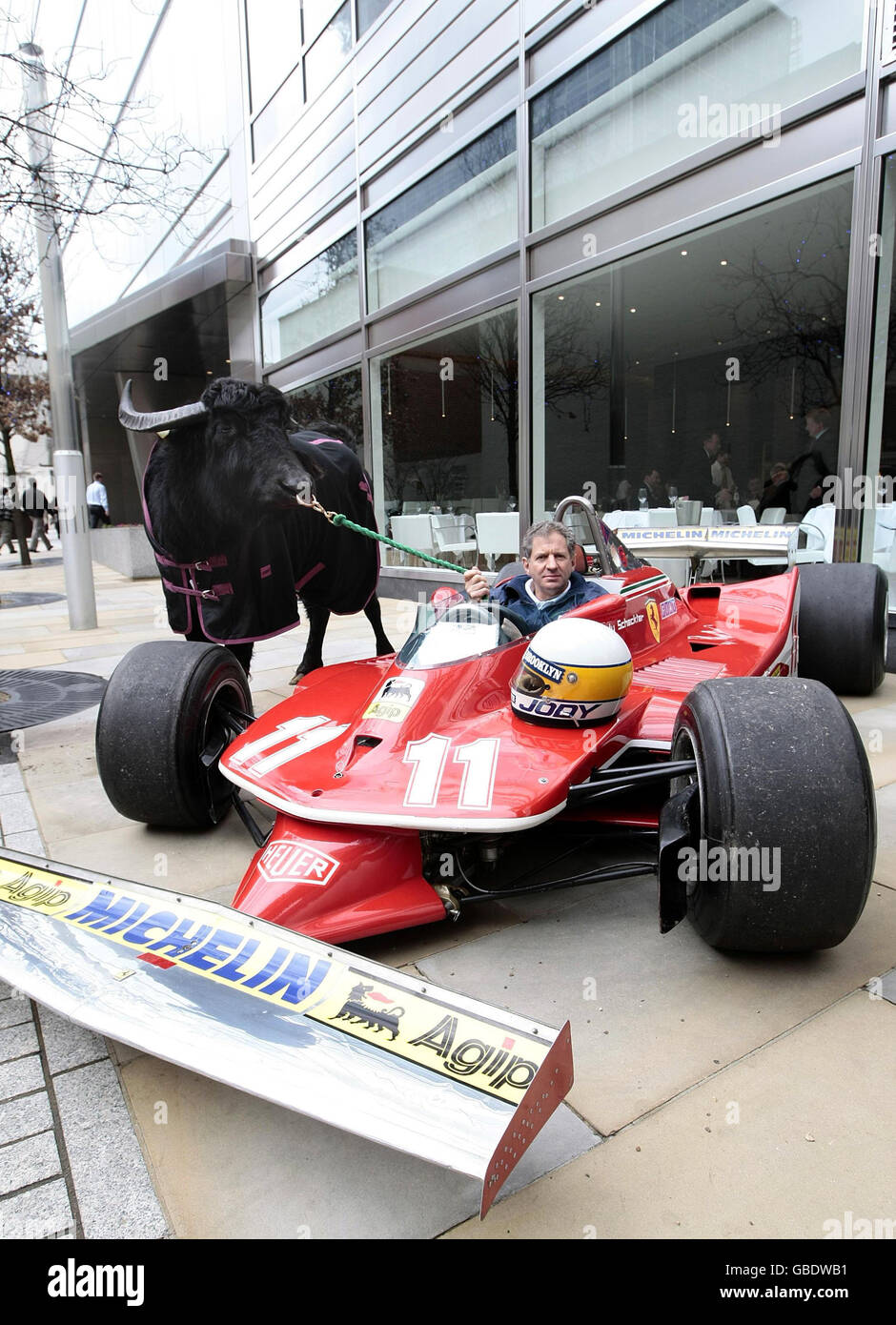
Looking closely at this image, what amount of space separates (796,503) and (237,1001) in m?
9.34

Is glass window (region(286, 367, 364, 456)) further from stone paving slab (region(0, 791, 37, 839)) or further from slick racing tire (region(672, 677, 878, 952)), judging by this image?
slick racing tire (region(672, 677, 878, 952))

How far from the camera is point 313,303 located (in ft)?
43.1

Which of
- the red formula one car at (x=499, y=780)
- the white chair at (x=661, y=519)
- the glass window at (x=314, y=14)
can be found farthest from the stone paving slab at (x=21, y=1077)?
the glass window at (x=314, y=14)

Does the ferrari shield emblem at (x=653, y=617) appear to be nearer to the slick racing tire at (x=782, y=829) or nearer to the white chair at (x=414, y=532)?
the slick racing tire at (x=782, y=829)

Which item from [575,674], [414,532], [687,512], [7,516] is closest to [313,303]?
[414,532]

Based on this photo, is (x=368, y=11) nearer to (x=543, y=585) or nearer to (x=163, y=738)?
(x=543, y=585)

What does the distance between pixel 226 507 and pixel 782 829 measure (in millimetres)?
3423

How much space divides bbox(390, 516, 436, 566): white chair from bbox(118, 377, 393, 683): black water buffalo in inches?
250

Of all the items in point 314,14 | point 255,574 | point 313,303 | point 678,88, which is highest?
point 314,14

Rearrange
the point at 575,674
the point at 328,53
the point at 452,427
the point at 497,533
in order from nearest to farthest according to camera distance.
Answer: the point at 575,674, the point at 497,533, the point at 452,427, the point at 328,53

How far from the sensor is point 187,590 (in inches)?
188

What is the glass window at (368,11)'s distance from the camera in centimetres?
1073

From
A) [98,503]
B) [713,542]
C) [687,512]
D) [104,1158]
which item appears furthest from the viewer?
[98,503]
